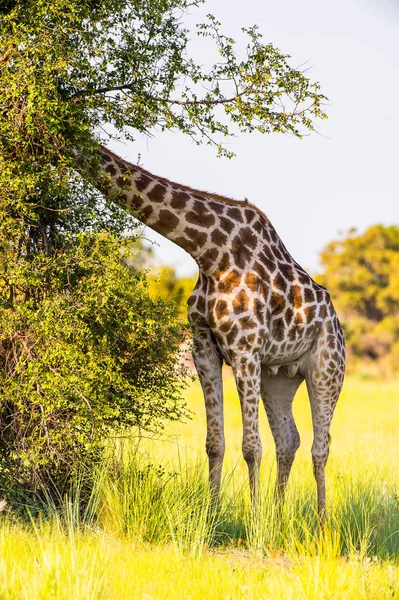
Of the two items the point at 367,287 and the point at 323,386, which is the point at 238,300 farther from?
the point at 367,287

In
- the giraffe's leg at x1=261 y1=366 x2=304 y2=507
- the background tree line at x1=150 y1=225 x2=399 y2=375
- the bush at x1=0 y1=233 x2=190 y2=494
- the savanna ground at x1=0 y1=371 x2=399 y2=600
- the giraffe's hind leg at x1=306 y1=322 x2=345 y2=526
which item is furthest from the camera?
the background tree line at x1=150 y1=225 x2=399 y2=375

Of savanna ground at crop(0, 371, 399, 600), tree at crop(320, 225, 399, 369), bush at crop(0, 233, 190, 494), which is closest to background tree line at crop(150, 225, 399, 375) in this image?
tree at crop(320, 225, 399, 369)

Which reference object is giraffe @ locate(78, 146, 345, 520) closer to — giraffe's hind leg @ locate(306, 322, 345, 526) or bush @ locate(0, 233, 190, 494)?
giraffe's hind leg @ locate(306, 322, 345, 526)

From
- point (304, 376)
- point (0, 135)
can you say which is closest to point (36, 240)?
point (0, 135)

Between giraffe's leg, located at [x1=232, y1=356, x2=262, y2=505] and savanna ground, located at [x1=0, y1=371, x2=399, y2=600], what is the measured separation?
201mm

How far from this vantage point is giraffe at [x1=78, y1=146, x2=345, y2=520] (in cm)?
801

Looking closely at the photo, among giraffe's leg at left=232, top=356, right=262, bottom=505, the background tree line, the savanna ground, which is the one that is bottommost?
the savanna ground

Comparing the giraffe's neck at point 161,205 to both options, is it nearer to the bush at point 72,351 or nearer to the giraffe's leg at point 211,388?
the bush at point 72,351

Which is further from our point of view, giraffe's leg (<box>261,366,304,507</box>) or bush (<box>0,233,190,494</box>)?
giraffe's leg (<box>261,366,304,507</box>)

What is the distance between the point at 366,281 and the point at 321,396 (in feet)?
119

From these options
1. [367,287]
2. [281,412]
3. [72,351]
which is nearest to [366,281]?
[367,287]

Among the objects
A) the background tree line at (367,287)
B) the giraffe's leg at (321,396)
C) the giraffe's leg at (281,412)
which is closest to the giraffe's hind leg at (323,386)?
the giraffe's leg at (321,396)

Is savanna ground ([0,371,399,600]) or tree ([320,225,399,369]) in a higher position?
tree ([320,225,399,369])

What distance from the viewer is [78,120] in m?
7.68
